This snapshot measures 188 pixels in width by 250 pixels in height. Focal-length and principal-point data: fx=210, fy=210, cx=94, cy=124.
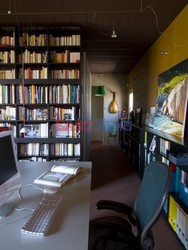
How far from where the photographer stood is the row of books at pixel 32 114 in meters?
3.80

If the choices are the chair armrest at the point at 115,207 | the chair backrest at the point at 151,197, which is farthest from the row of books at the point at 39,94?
the chair backrest at the point at 151,197

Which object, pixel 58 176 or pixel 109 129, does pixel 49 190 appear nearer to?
pixel 58 176

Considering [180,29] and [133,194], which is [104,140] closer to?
[133,194]

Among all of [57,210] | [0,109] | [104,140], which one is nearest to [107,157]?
[104,140]

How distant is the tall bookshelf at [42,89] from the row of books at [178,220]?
182cm

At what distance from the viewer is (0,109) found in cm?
387

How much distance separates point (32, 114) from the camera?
383 cm

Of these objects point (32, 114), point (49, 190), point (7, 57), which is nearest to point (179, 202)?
point (49, 190)

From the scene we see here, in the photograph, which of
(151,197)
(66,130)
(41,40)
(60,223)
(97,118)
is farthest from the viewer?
(97,118)

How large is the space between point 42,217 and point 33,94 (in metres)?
2.90

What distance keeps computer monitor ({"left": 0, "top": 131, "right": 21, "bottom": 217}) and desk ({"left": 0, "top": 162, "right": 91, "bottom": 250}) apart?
0.09m

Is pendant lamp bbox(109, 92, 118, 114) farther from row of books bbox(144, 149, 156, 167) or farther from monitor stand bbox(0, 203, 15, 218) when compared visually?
monitor stand bbox(0, 203, 15, 218)

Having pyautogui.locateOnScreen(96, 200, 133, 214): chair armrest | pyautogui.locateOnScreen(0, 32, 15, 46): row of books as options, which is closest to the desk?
pyautogui.locateOnScreen(96, 200, 133, 214): chair armrest

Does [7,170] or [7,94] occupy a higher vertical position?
[7,94]
